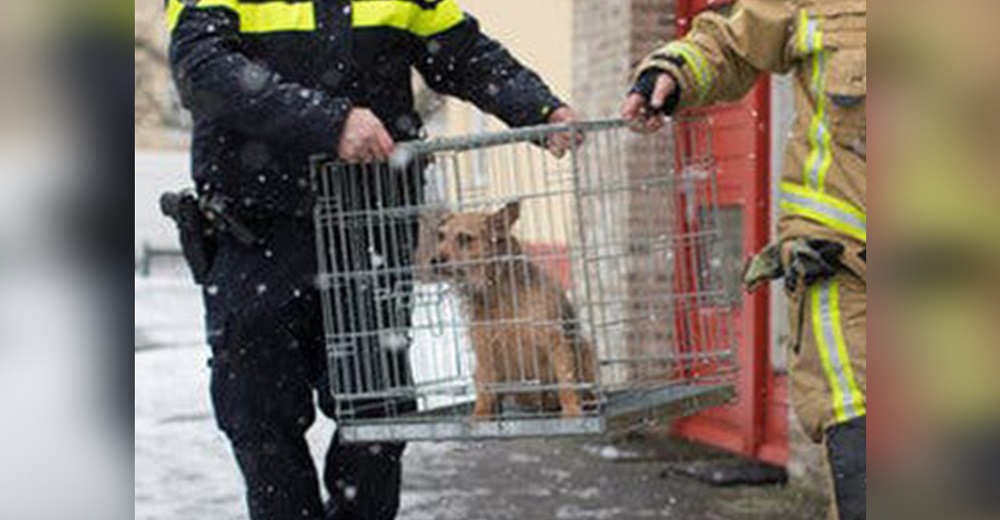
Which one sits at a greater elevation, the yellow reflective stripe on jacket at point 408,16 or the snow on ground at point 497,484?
the yellow reflective stripe on jacket at point 408,16

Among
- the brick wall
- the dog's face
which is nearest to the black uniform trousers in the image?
the dog's face

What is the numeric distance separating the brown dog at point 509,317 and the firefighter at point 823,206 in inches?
25.1

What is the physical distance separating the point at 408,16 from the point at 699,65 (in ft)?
3.35

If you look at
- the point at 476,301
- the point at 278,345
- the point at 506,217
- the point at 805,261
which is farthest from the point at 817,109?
Answer: the point at 278,345

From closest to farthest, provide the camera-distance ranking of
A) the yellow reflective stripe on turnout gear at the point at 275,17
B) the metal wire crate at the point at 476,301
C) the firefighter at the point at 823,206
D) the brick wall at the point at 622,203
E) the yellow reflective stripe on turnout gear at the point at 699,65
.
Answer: the firefighter at the point at 823,206 → the yellow reflective stripe on turnout gear at the point at 699,65 → the metal wire crate at the point at 476,301 → the yellow reflective stripe on turnout gear at the point at 275,17 → the brick wall at the point at 622,203

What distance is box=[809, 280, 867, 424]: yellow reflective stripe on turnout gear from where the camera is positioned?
311 centimetres

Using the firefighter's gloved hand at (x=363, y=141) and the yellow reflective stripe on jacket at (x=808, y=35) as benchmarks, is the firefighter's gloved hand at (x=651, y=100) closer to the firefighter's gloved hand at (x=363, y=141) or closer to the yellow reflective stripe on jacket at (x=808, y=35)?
the yellow reflective stripe on jacket at (x=808, y=35)

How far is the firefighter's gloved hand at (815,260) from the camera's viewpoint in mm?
3123

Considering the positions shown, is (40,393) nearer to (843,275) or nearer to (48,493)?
(48,493)

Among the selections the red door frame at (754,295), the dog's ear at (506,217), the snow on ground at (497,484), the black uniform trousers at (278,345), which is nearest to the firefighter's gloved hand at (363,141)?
the black uniform trousers at (278,345)

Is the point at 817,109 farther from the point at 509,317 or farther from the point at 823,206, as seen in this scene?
the point at 509,317

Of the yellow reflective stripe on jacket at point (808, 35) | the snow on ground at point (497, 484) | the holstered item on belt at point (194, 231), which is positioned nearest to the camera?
the yellow reflective stripe on jacket at point (808, 35)

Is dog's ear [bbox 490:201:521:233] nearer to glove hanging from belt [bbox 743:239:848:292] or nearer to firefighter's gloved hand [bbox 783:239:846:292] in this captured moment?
glove hanging from belt [bbox 743:239:848:292]

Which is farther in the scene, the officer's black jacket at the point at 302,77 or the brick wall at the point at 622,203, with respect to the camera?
the brick wall at the point at 622,203
